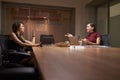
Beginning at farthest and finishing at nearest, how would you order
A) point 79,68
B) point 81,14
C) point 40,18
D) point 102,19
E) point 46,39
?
point 81,14, point 40,18, point 102,19, point 46,39, point 79,68

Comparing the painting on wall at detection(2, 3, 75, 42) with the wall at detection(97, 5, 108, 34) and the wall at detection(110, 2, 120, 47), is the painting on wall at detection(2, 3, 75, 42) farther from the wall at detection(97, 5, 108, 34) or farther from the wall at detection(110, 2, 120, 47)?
the wall at detection(110, 2, 120, 47)

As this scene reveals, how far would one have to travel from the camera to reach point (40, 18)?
237 inches

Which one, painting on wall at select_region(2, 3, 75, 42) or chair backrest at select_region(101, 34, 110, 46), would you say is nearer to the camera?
chair backrest at select_region(101, 34, 110, 46)

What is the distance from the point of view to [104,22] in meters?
5.77

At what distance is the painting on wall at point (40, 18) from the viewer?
574 cm

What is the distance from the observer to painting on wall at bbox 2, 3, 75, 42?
5.74m

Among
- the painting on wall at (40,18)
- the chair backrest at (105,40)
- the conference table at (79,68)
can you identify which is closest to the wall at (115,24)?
the chair backrest at (105,40)

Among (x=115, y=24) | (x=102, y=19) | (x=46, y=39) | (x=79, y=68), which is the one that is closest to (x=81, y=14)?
(x=102, y=19)

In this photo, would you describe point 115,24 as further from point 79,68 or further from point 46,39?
point 79,68

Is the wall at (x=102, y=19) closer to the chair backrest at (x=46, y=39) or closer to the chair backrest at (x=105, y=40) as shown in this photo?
the chair backrest at (x=105, y=40)

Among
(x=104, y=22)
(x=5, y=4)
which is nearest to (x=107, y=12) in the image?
(x=104, y=22)

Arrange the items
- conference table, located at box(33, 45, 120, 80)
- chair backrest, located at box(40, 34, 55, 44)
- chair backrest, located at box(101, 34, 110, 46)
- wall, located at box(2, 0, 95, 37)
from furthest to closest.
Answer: wall, located at box(2, 0, 95, 37) → chair backrest, located at box(40, 34, 55, 44) → chair backrest, located at box(101, 34, 110, 46) → conference table, located at box(33, 45, 120, 80)

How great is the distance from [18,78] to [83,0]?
5.19 meters

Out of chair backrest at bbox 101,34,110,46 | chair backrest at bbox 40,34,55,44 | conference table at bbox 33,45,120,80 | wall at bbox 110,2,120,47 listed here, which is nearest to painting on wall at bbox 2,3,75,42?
chair backrest at bbox 40,34,55,44
